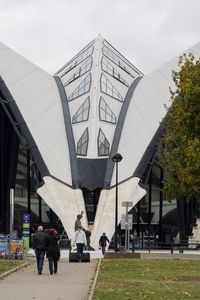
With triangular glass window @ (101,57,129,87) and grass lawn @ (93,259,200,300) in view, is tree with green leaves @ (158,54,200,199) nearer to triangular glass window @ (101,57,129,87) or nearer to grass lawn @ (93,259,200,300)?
grass lawn @ (93,259,200,300)

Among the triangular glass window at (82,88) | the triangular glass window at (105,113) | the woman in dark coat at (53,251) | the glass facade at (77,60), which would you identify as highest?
the glass facade at (77,60)

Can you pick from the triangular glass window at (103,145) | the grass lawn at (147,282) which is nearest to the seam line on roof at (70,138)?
the triangular glass window at (103,145)

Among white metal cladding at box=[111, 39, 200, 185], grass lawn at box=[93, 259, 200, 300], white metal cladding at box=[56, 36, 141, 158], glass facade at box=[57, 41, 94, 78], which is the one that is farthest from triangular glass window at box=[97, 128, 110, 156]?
grass lawn at box=[93, 259, 200, 300]

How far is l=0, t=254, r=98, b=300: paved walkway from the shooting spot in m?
14.1

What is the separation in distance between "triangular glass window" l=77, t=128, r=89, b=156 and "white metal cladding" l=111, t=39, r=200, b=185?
280 centimetres

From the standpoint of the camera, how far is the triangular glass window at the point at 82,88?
55969 millimetres

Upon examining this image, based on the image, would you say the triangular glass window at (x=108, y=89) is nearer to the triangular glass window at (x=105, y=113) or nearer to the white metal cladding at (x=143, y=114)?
the white metal cladding at (x=143, y=114)

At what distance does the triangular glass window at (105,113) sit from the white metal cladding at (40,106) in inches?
131

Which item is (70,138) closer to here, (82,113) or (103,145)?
(103,145)

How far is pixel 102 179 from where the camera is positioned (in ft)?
164

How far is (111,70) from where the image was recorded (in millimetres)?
59938

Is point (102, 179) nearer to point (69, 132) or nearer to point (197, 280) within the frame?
point (69, 132)

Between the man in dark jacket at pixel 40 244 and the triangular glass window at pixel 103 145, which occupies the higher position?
the triangular glass window at pixel 103 145

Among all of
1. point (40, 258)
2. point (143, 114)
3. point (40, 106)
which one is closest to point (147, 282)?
point (40, 258)
